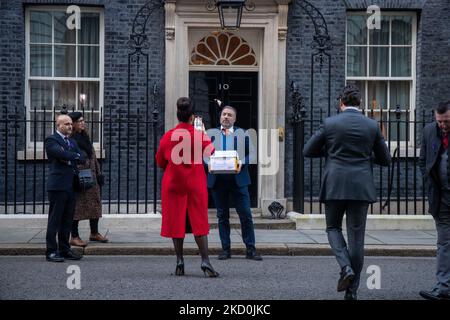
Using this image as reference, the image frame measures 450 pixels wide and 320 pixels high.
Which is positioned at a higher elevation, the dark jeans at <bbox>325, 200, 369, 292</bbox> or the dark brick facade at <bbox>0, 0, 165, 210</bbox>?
the dark brick facade at <bbox>0, 0, 165, 210</bbox>

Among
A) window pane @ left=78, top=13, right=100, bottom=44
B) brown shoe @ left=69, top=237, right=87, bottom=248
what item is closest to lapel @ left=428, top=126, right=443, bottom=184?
brown shoe @ left=69, top=237, right=87, bottom=248

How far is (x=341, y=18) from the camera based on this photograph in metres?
15.0

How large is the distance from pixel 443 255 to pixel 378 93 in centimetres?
799

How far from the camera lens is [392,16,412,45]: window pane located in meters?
15.3

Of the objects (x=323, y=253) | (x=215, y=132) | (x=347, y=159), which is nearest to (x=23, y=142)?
(x=215, y=132)

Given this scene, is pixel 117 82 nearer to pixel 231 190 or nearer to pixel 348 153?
pixel 231 190

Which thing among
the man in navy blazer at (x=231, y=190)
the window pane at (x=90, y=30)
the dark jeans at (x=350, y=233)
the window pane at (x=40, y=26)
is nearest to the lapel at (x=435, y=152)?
the dark jeans at (x=350, y=233)

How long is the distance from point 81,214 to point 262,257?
7.86 feet

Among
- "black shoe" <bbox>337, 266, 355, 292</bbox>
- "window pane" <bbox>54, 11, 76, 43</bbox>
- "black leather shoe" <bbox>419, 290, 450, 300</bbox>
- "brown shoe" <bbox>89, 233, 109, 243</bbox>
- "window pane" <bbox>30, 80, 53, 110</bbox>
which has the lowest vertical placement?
"black leather shoe" <bbox>419, 290, 450, 300</bbox>

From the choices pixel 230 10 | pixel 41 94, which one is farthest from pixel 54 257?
pixel 230 10

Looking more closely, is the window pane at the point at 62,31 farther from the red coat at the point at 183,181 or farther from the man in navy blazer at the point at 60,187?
the red coat at the point at 183,181

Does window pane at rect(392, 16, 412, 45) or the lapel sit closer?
the lapel

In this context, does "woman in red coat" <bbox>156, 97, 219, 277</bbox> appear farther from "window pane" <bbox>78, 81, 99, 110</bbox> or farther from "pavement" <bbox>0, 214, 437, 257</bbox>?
"window pane" <bbox>78, 81, 99, 110</bbox>

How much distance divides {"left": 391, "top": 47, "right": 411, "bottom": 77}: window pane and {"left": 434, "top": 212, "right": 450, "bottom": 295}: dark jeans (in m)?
7.80
